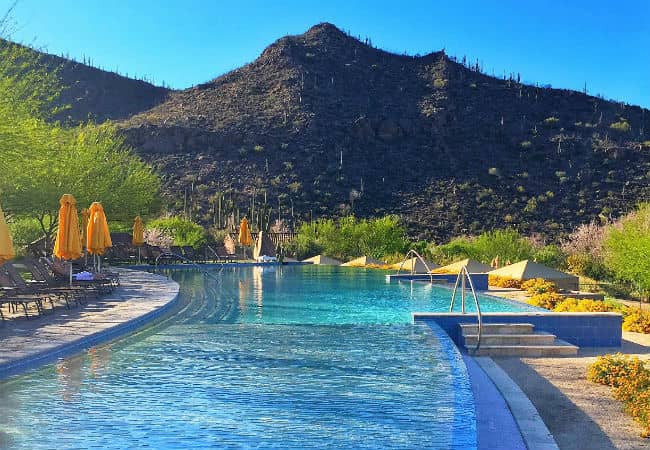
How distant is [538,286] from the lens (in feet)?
54.4

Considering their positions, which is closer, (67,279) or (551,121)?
(67,279)

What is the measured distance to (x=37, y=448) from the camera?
4.82 metres

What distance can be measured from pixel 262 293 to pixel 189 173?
3420 cm

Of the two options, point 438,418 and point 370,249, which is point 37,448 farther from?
point 370,249

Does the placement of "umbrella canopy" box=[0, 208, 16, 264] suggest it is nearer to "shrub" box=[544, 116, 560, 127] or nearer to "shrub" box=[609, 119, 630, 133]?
"shrub" box=[544, 116, 560, 127]

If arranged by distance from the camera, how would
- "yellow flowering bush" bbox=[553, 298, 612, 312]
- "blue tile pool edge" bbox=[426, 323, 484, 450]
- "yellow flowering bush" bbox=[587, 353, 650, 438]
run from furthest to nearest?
"yellow flowering bush" bbox=[553, 298, 612, 312]
"yellow flowering bush" bbox=[587, 353, 650, 438]
"blue tile pool edge" bbox=[426, 323, 484, 450]

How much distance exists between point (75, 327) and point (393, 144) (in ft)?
150

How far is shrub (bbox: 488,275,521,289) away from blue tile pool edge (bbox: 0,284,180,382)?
33.4ft

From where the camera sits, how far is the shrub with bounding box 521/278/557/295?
52.8ft

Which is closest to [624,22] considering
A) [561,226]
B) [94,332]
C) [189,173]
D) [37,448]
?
[561,226]

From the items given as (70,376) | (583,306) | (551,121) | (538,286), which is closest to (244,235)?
(538,286)

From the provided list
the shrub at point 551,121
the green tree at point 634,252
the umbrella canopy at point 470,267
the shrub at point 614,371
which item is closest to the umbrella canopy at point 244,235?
the umbrella canopy at point 470,267

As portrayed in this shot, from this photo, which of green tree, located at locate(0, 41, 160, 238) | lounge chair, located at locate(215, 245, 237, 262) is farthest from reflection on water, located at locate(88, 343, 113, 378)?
lounge chair, located at locate(215, 245, 237, 262)

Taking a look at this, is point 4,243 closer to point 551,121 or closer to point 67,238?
point 67,238
